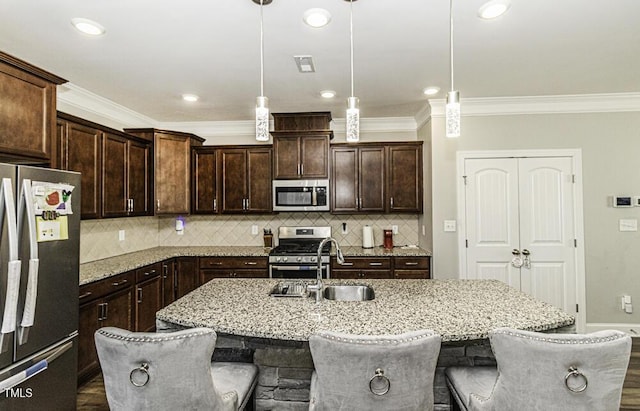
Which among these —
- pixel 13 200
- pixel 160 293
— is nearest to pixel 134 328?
pixel 160 293

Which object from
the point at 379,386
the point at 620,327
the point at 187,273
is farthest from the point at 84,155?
the point at 620,327

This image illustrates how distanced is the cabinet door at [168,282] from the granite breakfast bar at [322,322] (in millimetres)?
2151

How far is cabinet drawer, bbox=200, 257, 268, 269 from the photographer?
4.25 m

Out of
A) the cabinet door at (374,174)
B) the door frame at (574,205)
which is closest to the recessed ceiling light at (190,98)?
the cabinet door at (374,174)

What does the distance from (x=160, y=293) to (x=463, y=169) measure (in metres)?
3.62

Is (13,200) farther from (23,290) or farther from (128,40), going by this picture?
(128,40)

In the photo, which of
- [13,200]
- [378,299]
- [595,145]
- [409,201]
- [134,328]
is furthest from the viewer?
[409,201]

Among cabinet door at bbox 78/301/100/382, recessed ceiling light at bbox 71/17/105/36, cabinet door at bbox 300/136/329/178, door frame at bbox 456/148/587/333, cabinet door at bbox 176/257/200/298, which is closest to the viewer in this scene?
recessed ceiling light at bbox 71/17/105/36

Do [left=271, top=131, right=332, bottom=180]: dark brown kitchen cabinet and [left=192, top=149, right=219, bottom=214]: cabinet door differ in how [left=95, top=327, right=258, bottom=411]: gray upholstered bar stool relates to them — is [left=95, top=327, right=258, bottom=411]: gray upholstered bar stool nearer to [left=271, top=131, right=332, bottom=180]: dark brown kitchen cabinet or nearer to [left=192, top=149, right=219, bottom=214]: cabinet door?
[left=271, top=131, right=332, bottom=180]: dark brown kitchen cabinet

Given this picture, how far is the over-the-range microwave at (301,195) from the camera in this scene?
4.50 metres

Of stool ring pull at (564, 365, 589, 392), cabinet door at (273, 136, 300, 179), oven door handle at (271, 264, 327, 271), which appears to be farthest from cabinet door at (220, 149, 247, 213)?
stool ring pull at (564, 365, 589, 392)

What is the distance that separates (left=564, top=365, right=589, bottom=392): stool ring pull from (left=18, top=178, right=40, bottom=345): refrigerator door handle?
2.48 metres

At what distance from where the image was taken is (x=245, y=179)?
184 inches

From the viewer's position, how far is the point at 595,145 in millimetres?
3936
